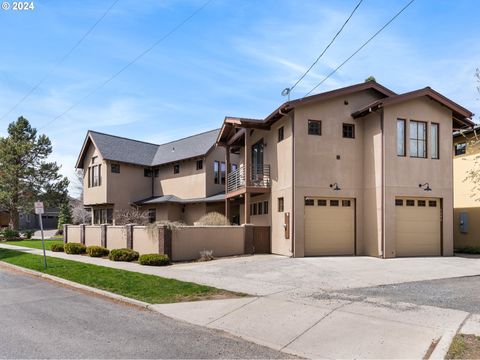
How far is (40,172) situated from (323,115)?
1230 inches

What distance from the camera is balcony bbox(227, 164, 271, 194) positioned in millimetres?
22797

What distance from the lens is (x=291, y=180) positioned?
65.4 feet

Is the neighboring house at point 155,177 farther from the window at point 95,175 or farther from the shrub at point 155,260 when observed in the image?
the shrub at point 155,260

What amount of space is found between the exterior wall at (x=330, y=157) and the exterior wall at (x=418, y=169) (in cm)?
107

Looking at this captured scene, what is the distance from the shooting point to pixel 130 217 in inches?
1242

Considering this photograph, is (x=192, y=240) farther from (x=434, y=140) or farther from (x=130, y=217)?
(x=130, y=217)

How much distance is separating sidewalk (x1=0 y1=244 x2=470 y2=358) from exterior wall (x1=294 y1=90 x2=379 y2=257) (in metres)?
9.10

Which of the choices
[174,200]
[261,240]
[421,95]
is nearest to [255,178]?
[261,240]

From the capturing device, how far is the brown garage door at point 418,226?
65.9 ft

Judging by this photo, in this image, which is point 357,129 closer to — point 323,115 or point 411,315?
point 323,115

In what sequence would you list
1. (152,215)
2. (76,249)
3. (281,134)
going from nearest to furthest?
(281,134)
(76,249)
(152,215)

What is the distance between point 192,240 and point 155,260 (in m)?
2.42

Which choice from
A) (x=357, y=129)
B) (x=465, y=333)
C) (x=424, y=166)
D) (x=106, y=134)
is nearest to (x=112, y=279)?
(x=465, y=333)

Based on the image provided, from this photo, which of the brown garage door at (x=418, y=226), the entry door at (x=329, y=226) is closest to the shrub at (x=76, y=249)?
the entry door at (x=329, y=226)
